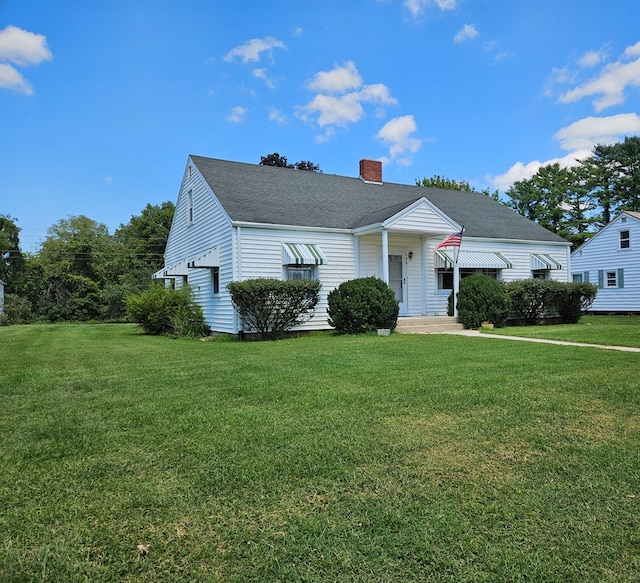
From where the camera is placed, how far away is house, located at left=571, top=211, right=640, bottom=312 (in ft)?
81.4

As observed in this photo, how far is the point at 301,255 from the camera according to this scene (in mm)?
13906

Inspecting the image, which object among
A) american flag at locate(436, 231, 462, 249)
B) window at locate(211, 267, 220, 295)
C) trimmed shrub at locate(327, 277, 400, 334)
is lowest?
trimmed shrub at locate(327, 277, 400, 334)

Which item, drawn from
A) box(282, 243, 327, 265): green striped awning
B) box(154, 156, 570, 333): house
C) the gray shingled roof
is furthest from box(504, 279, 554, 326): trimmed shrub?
box(282, 243, 327, 265): green striped awning

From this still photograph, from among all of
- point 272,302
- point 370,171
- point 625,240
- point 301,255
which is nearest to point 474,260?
point 370,171

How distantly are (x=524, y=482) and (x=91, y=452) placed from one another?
10.2ft

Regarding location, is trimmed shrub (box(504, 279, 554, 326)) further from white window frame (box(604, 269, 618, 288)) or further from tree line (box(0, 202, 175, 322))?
tree line (box(0, 202, 175, 322))

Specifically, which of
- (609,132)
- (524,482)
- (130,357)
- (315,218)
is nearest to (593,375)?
(524,482)

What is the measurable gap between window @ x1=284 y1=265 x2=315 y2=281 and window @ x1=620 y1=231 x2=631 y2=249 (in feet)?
66.7

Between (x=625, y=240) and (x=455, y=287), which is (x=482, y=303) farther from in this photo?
(x=625, y=240)

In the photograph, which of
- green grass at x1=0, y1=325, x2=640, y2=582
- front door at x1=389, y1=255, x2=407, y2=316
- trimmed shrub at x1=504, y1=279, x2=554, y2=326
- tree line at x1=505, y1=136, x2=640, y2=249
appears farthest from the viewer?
tree line at x1=505, y1=136, x2=640, y2=249

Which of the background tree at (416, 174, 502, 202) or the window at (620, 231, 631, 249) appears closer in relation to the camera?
the window at (620, 231, 631, 249)

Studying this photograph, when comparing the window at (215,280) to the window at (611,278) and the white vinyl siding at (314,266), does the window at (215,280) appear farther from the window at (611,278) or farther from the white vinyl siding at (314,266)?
the window at (611,278)

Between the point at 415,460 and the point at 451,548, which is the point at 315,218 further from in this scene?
the point at 451,548

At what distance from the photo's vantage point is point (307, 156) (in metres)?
35.2
